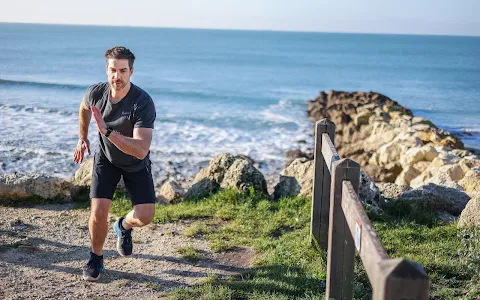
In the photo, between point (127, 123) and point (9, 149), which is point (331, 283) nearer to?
point (127, 123)

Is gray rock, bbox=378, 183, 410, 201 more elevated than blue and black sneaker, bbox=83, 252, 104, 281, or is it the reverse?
gray rock, bbox=378, 183, 410, 201

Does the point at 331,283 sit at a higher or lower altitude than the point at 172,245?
higher

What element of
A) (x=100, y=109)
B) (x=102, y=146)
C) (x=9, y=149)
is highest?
(x=100, y=109)

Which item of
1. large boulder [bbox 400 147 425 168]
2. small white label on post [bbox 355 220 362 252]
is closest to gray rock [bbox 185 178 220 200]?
small white label on post [bbox 355 220 362 252]

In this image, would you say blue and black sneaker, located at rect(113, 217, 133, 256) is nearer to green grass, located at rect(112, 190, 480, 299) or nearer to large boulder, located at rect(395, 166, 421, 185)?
green grass, located at rect(112, 190, 480, 299)

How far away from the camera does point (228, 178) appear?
27.8 ft

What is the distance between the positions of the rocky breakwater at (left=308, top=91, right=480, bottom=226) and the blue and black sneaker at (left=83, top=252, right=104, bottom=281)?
13.6ft

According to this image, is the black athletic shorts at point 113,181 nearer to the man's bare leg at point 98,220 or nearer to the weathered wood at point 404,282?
the man's bare leg at point 98,220

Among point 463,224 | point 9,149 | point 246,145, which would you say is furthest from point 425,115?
point 463,224

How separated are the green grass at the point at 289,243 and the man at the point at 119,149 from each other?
90 cm

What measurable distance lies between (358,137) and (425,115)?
12162 millimetres

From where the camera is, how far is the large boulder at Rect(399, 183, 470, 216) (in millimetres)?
7594

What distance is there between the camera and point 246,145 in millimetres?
20422

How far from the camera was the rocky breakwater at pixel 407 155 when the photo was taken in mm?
7824
